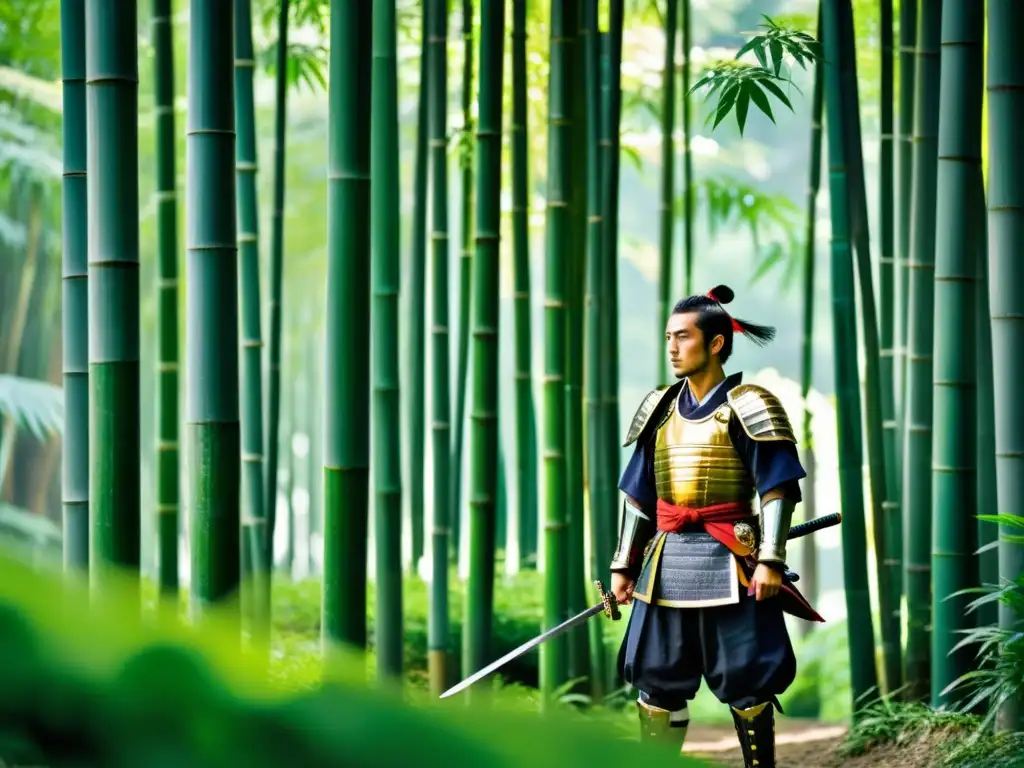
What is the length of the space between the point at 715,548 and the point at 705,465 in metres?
0.19

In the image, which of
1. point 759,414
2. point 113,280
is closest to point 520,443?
point 759,414

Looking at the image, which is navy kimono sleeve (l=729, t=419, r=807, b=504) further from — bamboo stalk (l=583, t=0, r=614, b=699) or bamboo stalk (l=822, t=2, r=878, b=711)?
bamboo stalk (l=583, t=0, r=614, b=699)

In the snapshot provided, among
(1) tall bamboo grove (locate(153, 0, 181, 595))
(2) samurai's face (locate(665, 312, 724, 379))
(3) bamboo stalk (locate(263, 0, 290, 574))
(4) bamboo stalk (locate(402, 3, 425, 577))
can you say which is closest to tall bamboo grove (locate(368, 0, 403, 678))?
(1) tall bamboo grove (locate(153, 0, 181, 595))

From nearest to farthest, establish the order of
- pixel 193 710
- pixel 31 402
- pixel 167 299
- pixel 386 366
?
pixel 193 710
pixel 386 366
pixel 167 299
pixel 31 402

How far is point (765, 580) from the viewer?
281cm

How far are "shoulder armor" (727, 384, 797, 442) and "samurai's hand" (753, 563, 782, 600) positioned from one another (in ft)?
0.94

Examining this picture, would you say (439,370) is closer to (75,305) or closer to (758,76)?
(75,305)

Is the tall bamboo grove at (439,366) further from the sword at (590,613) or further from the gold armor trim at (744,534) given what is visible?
the gold armor trim at (744,534)

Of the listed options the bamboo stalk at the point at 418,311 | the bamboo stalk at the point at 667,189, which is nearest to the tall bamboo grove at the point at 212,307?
the bamboo stalk at the point at 418,311

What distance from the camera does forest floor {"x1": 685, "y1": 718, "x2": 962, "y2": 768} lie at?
342 cm

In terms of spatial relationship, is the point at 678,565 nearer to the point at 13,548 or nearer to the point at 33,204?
the point at 13,548

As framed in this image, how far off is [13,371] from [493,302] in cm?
833

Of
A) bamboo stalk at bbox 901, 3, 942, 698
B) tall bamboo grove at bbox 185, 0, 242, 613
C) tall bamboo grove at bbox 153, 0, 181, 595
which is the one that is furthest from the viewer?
tall bamboo grove at bbox 153, 0, 181, 595

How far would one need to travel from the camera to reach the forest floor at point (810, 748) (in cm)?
342
